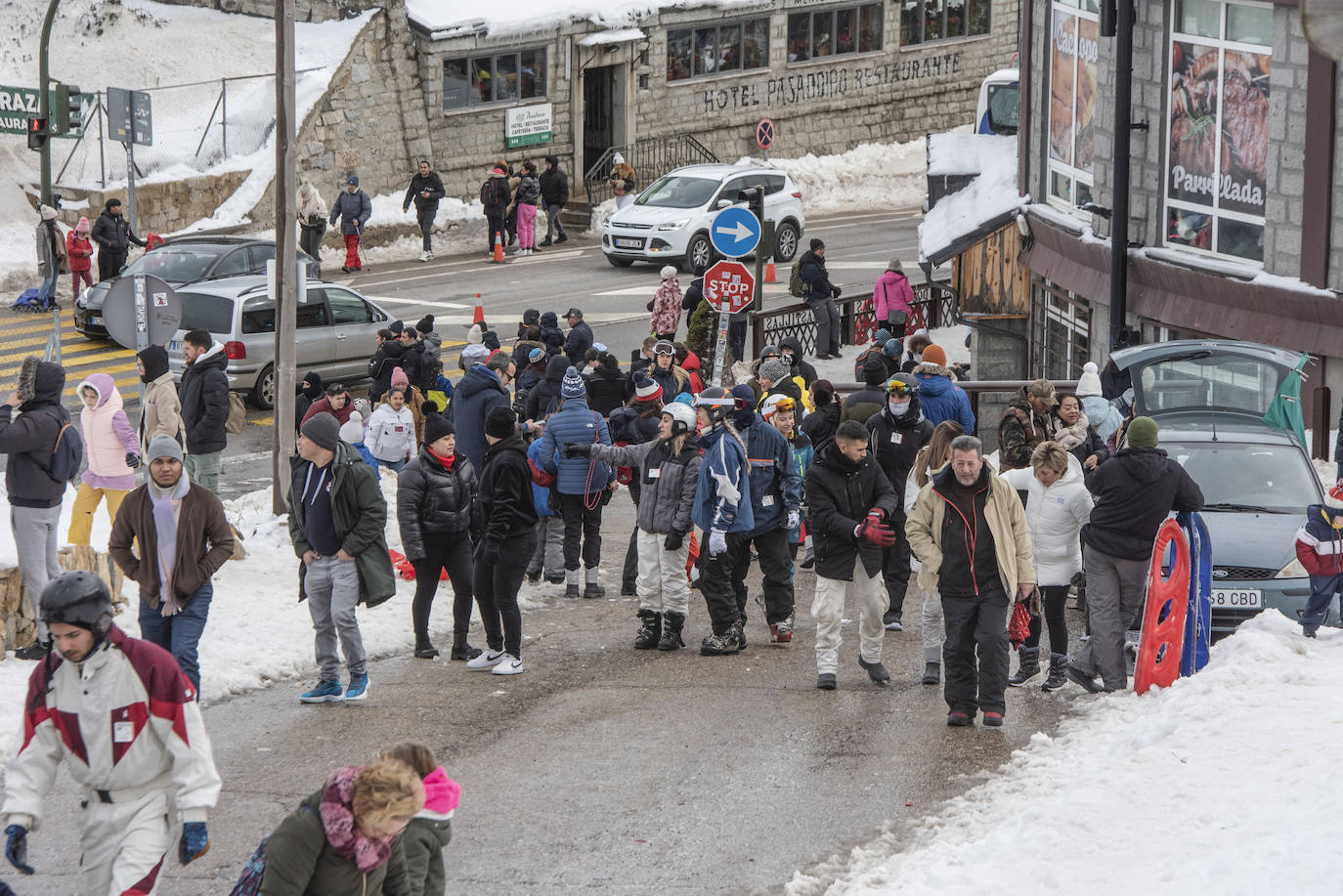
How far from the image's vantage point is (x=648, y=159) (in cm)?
3666

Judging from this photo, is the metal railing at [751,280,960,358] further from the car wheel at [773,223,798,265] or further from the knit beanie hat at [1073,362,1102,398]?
the knit beanie hat at [1073,362,1102,398]

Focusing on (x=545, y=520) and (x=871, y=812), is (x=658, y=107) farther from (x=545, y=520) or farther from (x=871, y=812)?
(x=871, y=812)

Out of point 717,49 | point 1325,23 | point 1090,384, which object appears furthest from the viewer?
point 717,49

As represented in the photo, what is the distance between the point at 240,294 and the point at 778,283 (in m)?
11.5

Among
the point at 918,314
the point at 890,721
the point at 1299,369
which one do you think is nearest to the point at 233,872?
the point at 890,721

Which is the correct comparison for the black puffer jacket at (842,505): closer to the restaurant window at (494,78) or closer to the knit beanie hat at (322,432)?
the knit beanie hat at (322,432)

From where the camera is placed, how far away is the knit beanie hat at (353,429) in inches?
536

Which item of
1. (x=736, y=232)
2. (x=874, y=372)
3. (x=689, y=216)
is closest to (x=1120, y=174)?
(x=736, y=232)

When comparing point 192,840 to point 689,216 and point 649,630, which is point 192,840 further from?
point 689,216

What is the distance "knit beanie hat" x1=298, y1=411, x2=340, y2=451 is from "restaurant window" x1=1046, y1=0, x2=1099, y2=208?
1181cm

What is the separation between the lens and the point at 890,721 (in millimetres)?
9656

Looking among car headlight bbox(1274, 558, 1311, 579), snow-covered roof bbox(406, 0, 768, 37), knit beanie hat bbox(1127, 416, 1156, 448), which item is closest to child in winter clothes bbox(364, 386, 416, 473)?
knit beanie hat bbox(1127, 416, 1156, 448)

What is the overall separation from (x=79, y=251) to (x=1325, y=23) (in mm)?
24089

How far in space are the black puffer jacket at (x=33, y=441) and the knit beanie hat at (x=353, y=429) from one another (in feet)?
11.7
